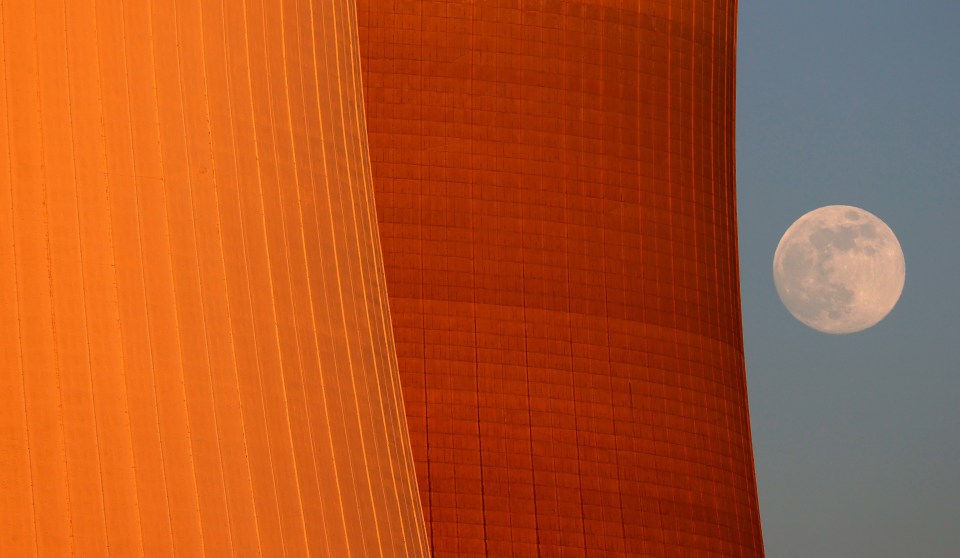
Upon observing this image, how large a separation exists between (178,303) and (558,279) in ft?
21.6

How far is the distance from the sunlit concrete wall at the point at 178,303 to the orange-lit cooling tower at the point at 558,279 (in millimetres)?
5213

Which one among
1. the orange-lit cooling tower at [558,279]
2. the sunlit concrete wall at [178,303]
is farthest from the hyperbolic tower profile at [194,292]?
the orange-lit cooling tower at [558,279]

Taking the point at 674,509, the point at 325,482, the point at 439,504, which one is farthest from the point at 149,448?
the point at 674,509

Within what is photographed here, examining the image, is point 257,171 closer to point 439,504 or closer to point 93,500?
point 93,500

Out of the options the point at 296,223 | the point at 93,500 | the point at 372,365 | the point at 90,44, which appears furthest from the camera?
the point at 372,365

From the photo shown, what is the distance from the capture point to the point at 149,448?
351 cm

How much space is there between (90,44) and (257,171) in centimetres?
64

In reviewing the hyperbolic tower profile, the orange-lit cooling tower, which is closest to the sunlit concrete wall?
the hyperbolic tower profile

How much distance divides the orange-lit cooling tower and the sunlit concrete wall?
5.21 m

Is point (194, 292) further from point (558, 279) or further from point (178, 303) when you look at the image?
point (558, 279)

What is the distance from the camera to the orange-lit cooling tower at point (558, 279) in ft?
32.5

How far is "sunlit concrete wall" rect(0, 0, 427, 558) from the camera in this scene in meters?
3.39

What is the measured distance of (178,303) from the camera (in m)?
3.74

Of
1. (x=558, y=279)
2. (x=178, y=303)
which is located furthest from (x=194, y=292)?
(x=558, y=279)
